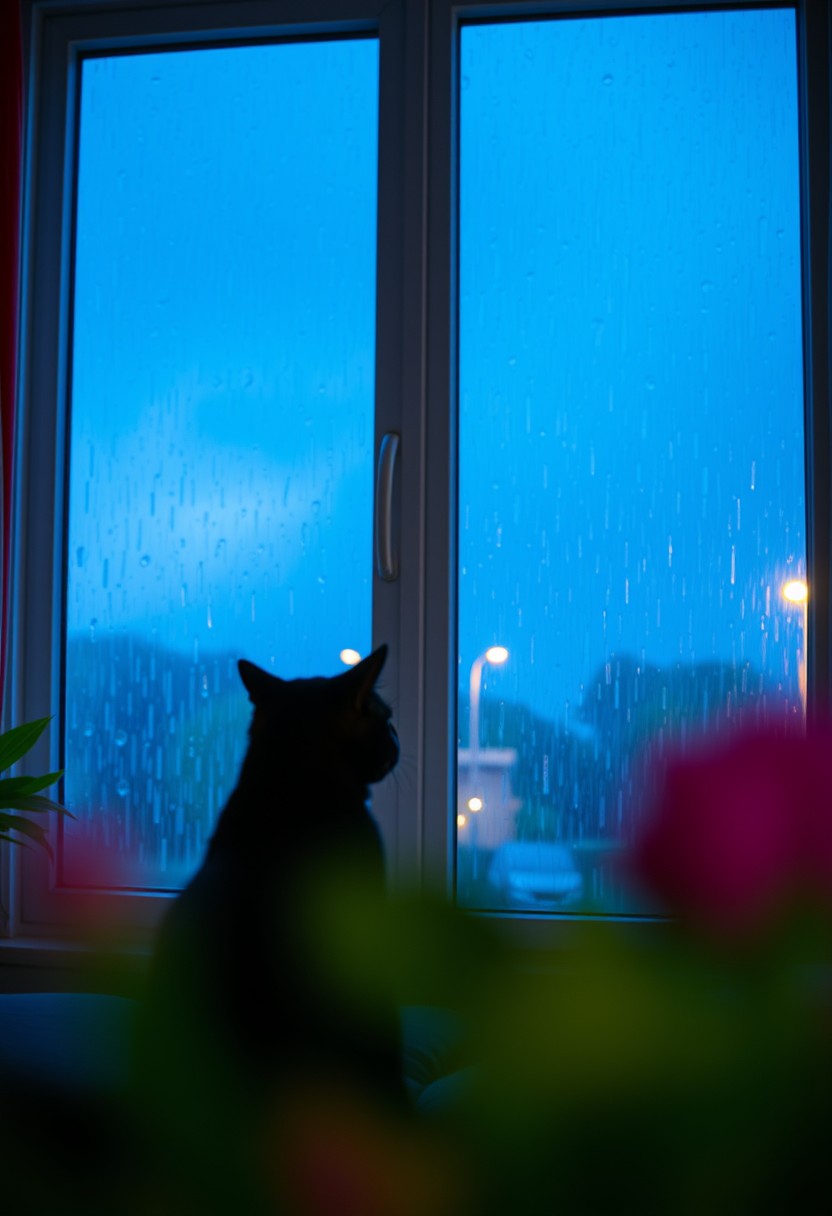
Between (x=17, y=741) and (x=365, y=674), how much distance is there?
37.3 inches

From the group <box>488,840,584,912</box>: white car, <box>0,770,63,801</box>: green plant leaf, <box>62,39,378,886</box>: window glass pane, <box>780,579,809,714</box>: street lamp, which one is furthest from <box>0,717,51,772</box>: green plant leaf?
<box>488,840,584,912</box>: white car

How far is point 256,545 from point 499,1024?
2.20 metres

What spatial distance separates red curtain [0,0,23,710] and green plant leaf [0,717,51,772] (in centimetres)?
30

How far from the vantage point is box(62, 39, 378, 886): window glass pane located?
7.57 feet

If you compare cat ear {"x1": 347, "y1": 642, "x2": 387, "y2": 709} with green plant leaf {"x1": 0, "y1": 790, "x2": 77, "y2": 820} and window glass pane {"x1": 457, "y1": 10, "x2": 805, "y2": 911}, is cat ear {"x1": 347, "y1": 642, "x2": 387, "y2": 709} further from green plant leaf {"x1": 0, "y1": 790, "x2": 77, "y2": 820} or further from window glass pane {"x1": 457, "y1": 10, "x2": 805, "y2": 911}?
window glass pane {"x1": 457, "y1": 10, "x2": 805, "y2": 911}

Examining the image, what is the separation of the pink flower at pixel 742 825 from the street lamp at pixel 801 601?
6.83ft

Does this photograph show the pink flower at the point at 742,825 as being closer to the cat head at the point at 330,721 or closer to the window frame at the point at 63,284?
the cat head at the point at 330,721

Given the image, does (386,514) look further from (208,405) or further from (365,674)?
(365,674)

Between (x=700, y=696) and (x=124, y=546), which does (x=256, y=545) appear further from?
(x=700, y=696)

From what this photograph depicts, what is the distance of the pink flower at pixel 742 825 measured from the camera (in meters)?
0.14

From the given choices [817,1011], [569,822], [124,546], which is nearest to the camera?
[817,1011]

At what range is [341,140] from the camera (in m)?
2.33

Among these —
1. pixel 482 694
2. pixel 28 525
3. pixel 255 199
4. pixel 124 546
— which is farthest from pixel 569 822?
pixel 255 199

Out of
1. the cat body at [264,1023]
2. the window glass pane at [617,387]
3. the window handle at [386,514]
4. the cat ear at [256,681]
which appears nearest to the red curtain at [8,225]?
the window handle at [386,514]
